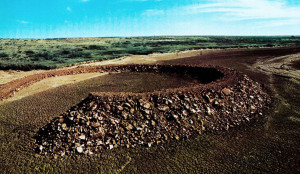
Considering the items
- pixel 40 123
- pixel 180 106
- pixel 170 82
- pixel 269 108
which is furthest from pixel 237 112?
pixel 40 123

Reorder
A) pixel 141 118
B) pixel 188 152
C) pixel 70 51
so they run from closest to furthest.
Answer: pixel 188 152 < pixel 141 118 < pixel 70 51

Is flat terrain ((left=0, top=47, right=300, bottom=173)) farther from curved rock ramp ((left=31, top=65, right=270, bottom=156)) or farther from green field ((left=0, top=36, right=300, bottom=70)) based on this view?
green field ((left=0, top=36, right=300, bottom=70))

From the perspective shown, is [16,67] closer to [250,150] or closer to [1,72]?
[1,72]

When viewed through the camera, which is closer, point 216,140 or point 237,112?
point 216,140

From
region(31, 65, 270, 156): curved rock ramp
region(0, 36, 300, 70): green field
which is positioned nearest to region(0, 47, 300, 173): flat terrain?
region(31, 65, 270, 156): curved rock ramp

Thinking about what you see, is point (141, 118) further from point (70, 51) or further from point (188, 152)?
point (70, 51)

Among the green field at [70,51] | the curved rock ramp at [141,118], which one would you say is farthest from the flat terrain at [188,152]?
the green field at [70,51]

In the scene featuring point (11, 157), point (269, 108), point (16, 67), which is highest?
point (16, 67)

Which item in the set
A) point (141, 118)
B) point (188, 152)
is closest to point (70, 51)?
point (141, 118)
